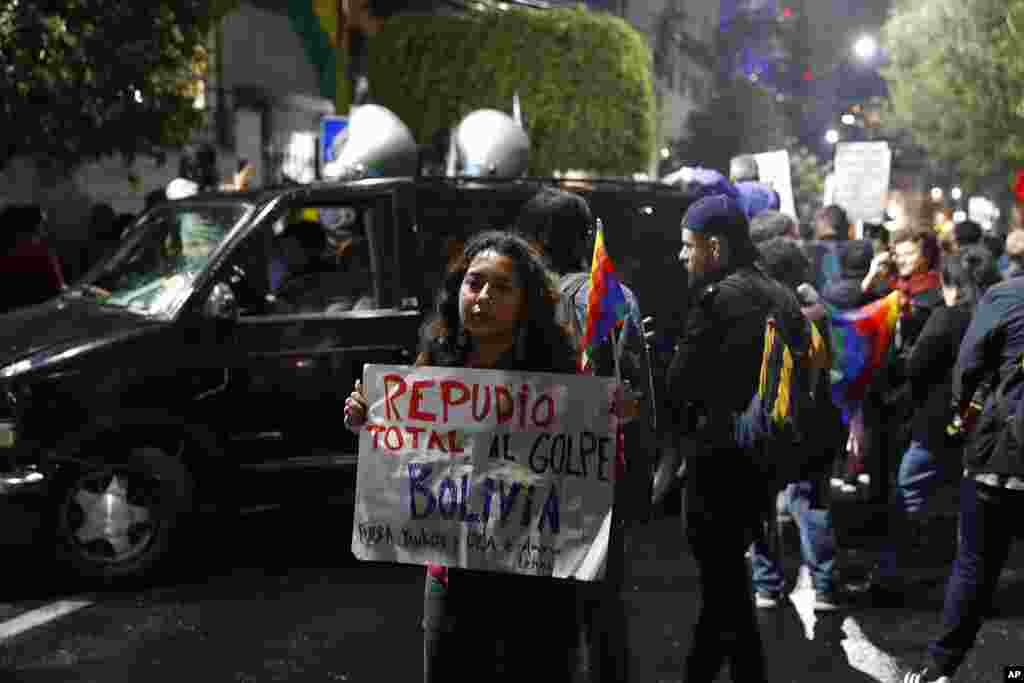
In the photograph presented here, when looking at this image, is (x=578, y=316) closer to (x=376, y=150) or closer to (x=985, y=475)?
(x=985, y=475)

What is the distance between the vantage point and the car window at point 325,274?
766 centimetres

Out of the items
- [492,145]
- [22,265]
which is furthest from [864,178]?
[22,265]

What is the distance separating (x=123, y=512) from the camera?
23.4 ft

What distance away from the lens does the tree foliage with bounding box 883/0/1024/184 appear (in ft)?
99.8

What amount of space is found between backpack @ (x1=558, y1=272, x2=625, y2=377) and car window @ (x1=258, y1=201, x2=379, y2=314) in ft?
10.3

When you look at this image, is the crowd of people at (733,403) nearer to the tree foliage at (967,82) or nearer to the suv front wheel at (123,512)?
the suv front wheel at (123,512)

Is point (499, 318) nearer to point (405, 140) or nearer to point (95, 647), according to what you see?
point (95, 647)

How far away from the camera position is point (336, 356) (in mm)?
7523

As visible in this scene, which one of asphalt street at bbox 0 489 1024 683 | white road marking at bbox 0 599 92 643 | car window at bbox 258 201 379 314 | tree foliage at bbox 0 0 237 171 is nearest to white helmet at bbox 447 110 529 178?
tree foliage at bbox 0 0 237 171

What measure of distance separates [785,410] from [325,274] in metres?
3.43

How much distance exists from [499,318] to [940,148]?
35178 millimetres

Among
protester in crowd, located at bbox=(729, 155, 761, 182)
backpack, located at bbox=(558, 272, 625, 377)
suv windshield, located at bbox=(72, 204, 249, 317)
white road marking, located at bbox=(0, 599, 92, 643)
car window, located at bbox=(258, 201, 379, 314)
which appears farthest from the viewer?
protester in crowd, located at bbox=(729, 155, 761, 182)

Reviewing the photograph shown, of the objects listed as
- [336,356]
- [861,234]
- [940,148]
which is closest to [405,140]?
[861,234]

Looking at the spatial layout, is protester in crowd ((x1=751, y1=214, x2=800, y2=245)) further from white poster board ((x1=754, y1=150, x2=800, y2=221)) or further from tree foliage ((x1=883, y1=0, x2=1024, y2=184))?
tree foliage ((x1=883, y1=0, x2=1024, y2=184))
